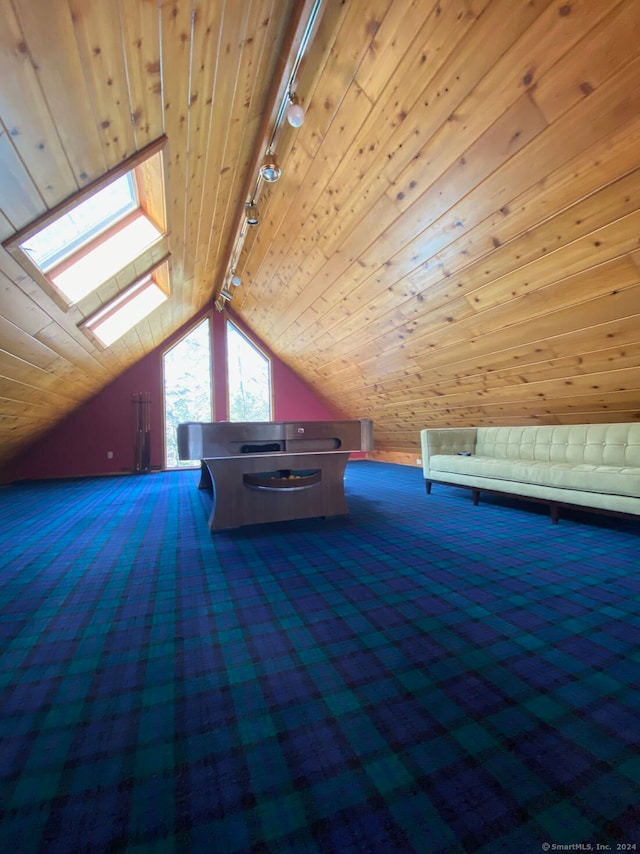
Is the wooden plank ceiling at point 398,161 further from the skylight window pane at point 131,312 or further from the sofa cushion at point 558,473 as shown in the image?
the sofa cushion at point 558,473

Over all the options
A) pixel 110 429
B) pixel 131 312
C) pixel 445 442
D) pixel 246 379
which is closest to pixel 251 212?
pixel 131 312

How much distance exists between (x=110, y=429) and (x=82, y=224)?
4.39 m

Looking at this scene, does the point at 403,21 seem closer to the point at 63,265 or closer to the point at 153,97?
the point at 153,97

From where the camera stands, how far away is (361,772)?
0.77 m

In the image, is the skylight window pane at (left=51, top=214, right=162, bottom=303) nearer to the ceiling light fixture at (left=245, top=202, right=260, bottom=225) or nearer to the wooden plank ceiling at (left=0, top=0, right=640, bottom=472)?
the wooden plank ceiling at (left=0, top=0, right=640, bottom=472)

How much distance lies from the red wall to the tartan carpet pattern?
4.70 meters

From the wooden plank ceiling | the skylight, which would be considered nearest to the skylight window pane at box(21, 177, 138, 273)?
the skylight

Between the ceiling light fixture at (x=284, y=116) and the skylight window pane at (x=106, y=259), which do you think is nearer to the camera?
the ceiling light fixture at (x=284, y=116)

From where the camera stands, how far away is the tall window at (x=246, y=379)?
23.7 ft

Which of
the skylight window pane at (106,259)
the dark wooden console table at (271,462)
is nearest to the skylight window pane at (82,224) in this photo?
the skylight window pane at (106,259)

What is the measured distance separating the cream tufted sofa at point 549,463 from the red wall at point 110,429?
4.60 m

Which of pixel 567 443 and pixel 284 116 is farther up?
pixel 284 116

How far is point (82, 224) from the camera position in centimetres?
270

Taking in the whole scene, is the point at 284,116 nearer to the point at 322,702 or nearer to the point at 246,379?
the point at 322,702
